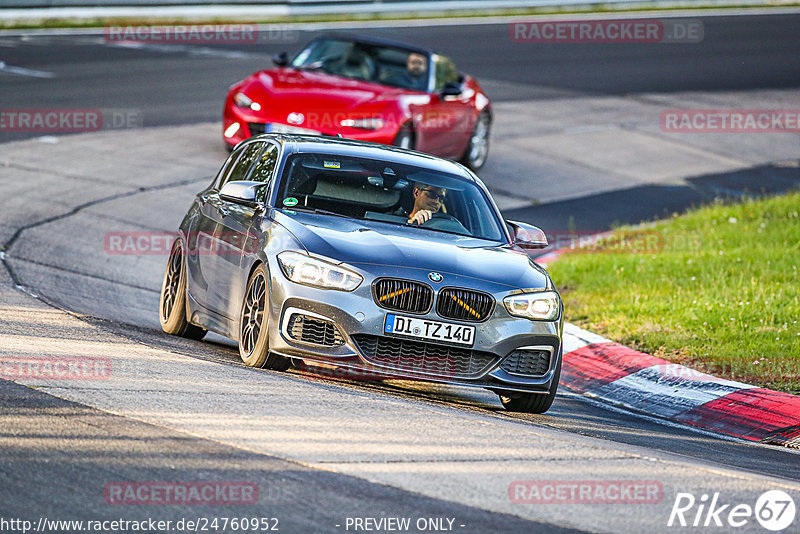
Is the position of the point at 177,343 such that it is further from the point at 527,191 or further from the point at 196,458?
the point at 527,191

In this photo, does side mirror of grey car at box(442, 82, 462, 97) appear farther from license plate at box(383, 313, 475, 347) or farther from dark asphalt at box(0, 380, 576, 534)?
dark asphalt at box(0, 380, 576, 534)

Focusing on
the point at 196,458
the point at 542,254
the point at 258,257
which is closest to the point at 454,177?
the point at 258,257

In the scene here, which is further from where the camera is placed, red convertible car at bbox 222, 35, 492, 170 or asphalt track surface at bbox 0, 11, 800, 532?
red convertible car at bbox 222, 35, 492, 170

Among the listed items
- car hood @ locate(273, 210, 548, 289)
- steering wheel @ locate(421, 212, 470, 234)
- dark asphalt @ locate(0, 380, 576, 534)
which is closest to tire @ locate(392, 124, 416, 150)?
steering wheel @ locate(421, 212, 470, 234)

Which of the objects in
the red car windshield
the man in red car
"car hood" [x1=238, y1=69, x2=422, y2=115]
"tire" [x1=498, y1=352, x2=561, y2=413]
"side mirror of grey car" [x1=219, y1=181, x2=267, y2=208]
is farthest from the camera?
the man in red car

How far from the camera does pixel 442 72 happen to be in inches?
729

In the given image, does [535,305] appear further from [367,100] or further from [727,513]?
[367,100]

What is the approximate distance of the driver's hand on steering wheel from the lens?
9094 millimetres

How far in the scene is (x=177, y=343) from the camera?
9.37m

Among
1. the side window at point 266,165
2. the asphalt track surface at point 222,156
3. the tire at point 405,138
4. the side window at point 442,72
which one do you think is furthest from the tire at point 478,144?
the side window at point 266,165

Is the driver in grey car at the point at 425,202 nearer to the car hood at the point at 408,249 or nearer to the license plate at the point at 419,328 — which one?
the car hood at the point at 408,249

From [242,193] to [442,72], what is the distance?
999 centimetres

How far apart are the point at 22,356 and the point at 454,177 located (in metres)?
3.61

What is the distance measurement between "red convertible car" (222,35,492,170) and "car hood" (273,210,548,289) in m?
7.27
